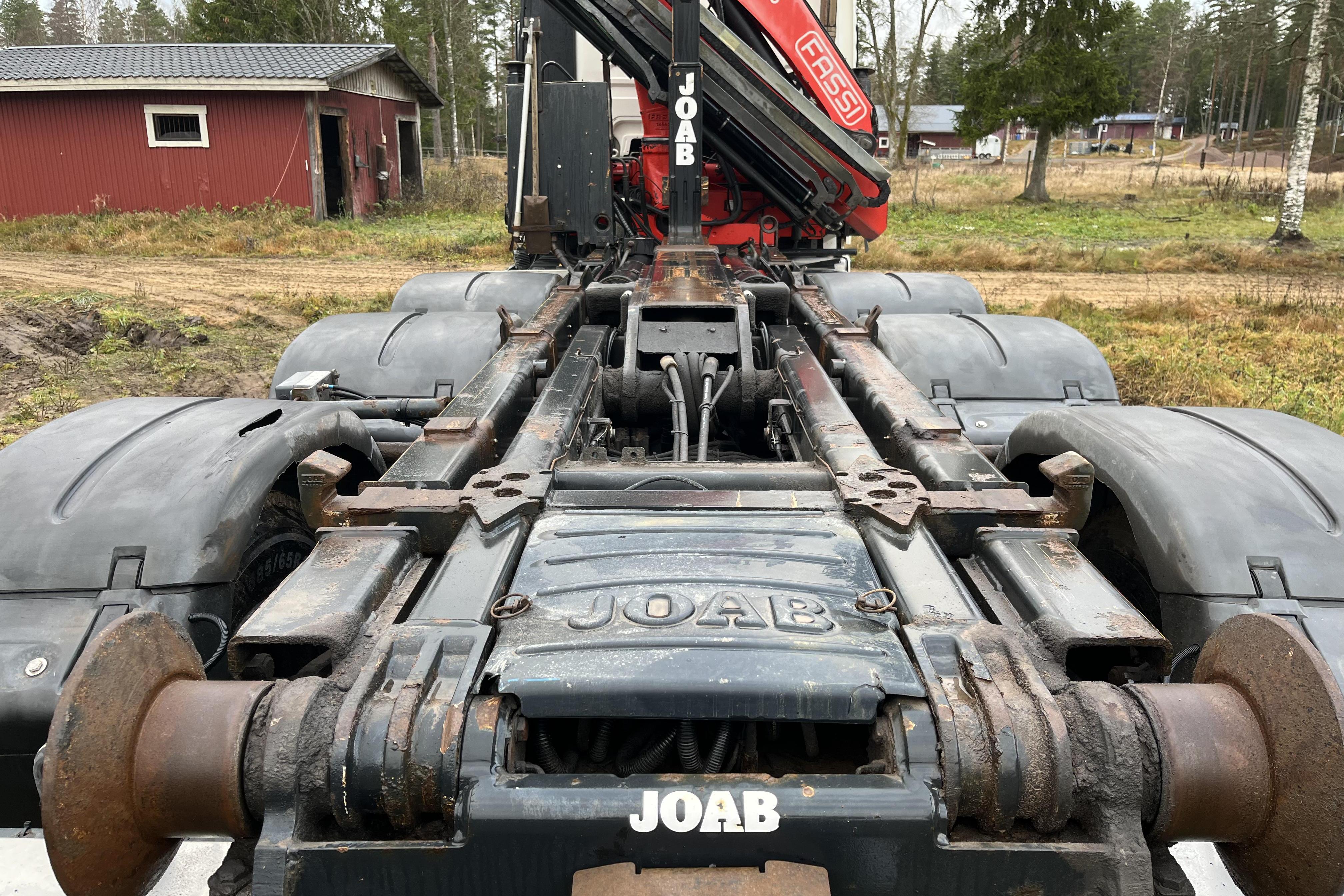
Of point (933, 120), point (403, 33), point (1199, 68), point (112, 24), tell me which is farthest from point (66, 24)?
point (1199, 68)

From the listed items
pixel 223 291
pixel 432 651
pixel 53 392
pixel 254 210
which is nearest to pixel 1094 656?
pixel 432 651

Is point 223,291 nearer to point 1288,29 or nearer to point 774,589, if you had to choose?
point 774,589

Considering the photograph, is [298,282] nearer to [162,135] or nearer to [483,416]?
[162,135]

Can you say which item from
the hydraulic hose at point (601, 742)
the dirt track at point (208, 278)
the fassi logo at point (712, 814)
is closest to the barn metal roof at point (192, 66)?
the dirt track at point (208, 278)

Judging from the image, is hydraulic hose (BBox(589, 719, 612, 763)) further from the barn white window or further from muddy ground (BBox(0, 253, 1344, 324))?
the barn white window

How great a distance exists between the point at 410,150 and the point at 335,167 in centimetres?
377

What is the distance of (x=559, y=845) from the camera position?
1.52 metres

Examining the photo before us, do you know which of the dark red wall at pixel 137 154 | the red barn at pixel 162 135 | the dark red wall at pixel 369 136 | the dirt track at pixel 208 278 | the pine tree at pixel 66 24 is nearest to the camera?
the dirt track at pixel 208 278

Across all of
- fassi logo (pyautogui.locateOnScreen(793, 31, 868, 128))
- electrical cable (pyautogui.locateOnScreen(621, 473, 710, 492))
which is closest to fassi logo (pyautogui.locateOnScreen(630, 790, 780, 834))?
electrical cable (pyautogui.locateOnScreen(621, 473, 710, 492))

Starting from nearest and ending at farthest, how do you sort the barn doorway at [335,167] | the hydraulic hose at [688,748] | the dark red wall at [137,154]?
1. the hydraulic hose at [688,748]
2. the dark red wall at [137,154]
3. the barn doorway at [335,167]

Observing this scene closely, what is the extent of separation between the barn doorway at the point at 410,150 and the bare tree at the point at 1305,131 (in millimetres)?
19213

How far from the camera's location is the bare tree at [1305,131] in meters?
16.2

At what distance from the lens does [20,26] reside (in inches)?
2559

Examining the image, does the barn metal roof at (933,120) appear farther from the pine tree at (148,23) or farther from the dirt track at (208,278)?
the dirt track at (208,278)
